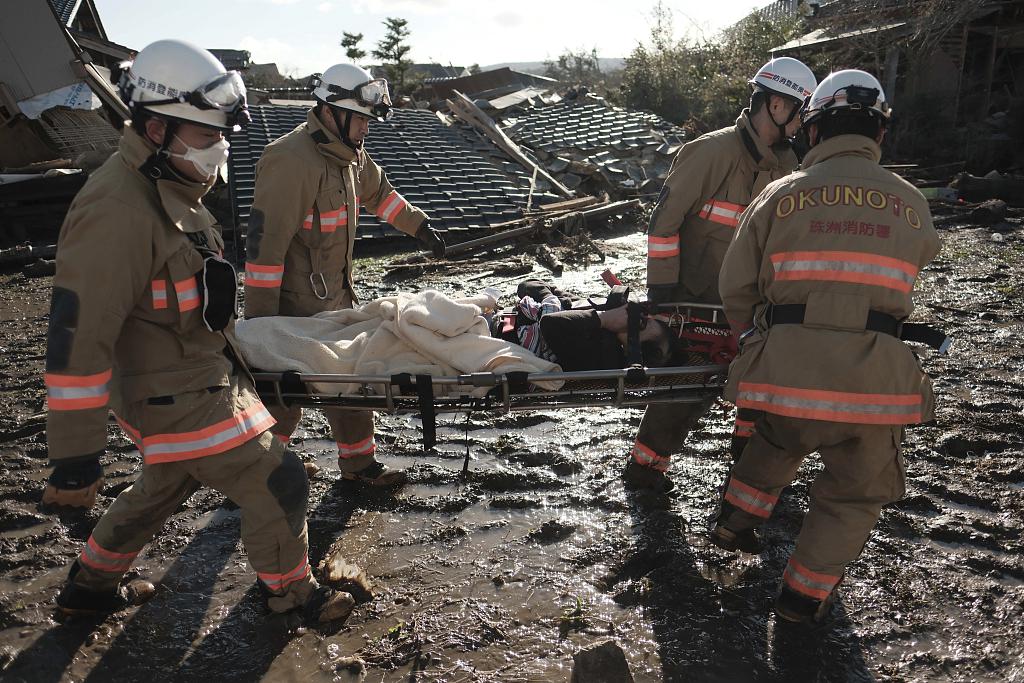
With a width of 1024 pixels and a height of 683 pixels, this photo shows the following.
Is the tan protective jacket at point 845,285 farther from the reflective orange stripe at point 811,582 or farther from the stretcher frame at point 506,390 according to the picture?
the reflective orange stripe at point 811,582

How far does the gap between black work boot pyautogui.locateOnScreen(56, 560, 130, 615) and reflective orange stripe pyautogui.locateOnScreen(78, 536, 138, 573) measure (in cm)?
11

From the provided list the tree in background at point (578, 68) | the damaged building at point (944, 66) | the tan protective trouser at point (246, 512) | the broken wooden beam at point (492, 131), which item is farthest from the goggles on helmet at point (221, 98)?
the tree in background at point (578, 68)

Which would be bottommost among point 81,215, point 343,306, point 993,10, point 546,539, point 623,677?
point 546,539

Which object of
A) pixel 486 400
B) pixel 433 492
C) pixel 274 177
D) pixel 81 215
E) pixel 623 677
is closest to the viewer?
pixel 623 677

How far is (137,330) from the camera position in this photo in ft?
8.29

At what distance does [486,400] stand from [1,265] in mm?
10063

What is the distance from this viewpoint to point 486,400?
3.17m

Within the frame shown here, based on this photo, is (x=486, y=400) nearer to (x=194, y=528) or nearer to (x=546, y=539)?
(x=546, y=539)

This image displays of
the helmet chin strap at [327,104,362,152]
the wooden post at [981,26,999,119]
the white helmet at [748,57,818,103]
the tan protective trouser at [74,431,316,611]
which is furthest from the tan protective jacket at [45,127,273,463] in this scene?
the wooden post at [981,26,999,119]

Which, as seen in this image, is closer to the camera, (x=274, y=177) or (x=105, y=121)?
(x=274, y=177)

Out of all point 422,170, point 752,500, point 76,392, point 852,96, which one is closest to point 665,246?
point 852,96

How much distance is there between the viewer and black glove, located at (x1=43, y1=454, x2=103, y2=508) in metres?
2.31

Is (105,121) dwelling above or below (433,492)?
above

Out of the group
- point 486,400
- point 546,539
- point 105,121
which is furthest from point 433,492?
point 105,121
